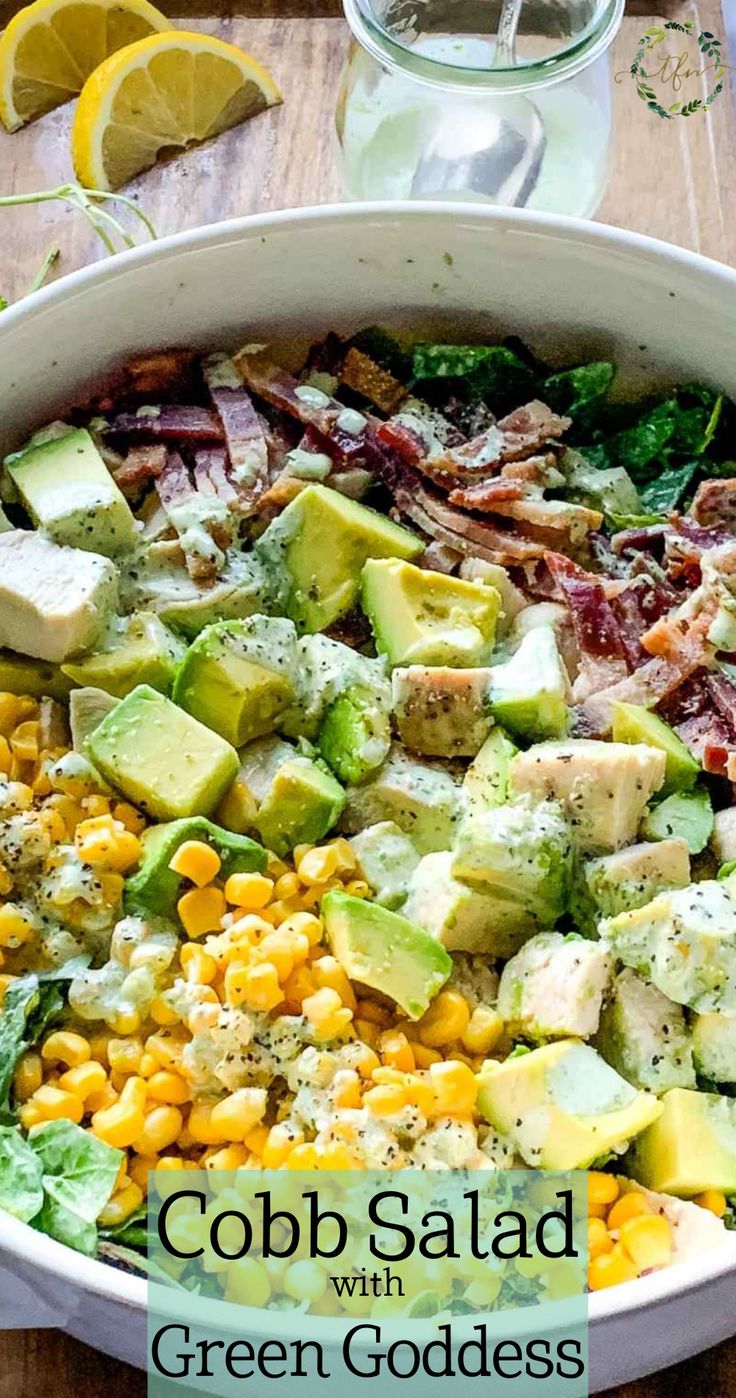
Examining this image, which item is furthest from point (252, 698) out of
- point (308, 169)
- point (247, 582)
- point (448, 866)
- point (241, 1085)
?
point (308, 169)

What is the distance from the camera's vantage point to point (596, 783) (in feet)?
5.26

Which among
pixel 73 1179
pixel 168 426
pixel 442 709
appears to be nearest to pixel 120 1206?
pixel 73 1179

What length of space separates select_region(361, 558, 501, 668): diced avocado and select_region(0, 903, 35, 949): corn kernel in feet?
1.72

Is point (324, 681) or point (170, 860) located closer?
point (170, 860)

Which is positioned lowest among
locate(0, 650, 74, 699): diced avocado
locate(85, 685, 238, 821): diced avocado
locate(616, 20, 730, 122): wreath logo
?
locate(0, 650, 74, 699): diced avocado

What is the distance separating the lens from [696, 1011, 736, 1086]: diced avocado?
1.47 metres

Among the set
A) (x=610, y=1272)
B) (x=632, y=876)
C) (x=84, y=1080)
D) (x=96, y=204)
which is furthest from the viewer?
(x=96, y=204)

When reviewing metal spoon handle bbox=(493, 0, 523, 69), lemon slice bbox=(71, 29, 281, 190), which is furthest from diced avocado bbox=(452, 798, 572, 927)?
lemon slice bbox=(71, 29, 281, 190)

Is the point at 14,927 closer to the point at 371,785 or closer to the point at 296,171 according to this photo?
the point at 371,785

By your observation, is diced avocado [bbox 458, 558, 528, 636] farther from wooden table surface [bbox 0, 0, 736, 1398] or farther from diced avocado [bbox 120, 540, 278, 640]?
wooden table surface [bbox 0, 0, 736, 1398]

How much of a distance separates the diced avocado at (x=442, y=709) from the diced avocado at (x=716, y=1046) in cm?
42

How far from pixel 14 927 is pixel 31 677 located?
0.33m

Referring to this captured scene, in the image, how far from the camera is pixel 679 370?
1.97 m

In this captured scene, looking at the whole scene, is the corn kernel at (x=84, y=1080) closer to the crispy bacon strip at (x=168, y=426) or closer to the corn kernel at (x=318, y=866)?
the corn kernel at (x=318, y=866)
